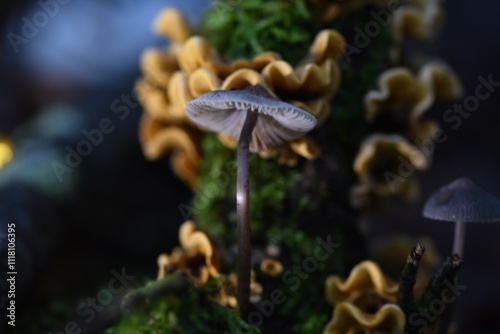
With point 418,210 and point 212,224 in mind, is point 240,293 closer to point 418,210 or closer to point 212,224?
point 212,224

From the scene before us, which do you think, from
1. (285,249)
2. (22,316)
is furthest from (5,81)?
(285,249)

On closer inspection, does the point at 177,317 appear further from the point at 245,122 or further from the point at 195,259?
the point at 245,122

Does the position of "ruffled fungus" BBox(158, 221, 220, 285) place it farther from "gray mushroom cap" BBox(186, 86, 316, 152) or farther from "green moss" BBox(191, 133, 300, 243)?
"gray mushroom cap" BBox(186, 86, 316, 152)

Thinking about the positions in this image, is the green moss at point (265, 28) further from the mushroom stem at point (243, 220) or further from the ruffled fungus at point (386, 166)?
the mushroom stem at point (243, 220)

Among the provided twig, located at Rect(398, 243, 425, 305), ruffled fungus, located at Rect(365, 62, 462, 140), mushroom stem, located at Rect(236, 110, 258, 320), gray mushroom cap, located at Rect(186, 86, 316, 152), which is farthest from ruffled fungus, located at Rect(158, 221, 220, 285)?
ruffled fungus, located at Rect(365, 62, 462, 140)

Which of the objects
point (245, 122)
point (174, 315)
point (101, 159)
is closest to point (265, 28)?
point (245, 122)

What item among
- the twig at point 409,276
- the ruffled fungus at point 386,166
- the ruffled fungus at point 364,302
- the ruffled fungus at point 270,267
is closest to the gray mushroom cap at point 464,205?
the twig at point 409,276

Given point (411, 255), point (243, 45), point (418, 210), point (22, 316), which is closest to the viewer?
point (411, 255)
